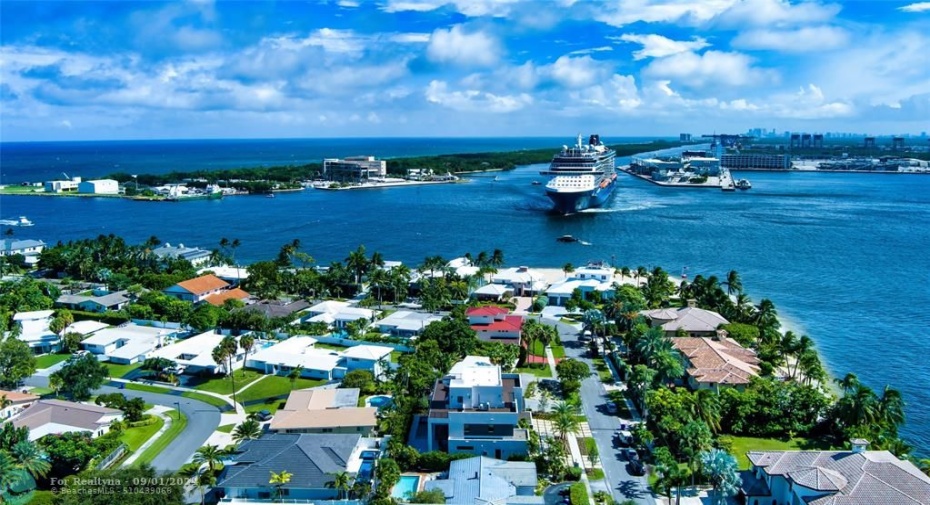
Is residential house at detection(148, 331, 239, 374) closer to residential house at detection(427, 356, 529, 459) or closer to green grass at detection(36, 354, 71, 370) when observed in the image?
green grass at detection(36, 354, 71, 370)

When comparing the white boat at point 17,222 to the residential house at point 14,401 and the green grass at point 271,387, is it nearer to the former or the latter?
the residential house at point 14,401

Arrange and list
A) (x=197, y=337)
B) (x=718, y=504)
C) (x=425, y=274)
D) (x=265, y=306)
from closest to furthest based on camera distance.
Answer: (x=718, y=504), (x=197, y=337), (x=265, y=306), (x=425, y=274)

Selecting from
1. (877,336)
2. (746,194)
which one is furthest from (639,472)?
(746,194)

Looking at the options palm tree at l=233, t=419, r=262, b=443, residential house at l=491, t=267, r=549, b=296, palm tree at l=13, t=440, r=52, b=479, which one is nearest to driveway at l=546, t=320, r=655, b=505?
residential house at l=491, t=267, r=549, b=296

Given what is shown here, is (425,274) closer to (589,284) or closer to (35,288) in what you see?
(589,284)

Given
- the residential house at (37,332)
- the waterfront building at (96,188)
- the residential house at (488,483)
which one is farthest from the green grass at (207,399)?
the waterfront building at (96,188)

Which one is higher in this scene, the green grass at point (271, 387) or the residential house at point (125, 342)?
the residential house at point (125, 342)
